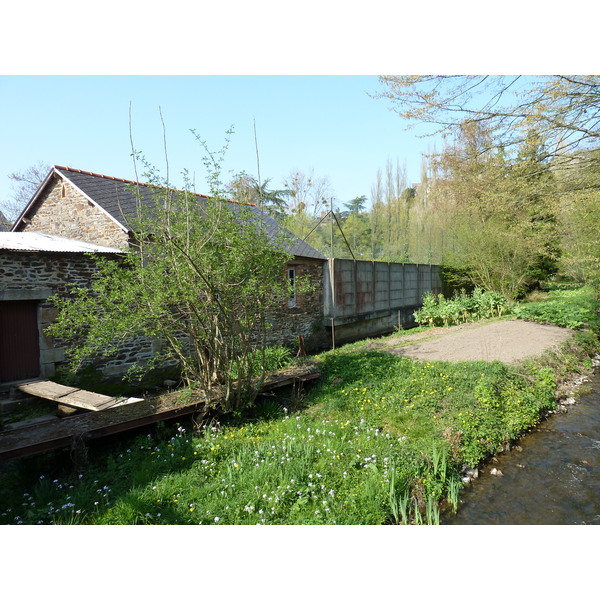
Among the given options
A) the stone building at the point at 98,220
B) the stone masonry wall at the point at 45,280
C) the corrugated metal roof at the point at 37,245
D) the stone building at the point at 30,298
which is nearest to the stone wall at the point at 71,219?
the stone building at the point at 98,220

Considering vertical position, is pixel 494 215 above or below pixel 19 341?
above

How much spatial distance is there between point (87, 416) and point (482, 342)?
8834mm

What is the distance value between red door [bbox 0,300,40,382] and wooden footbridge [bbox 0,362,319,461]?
398 millimetres

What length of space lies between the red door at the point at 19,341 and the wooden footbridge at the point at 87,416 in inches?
15.7

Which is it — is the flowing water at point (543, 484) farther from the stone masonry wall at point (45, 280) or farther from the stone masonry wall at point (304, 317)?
the stone masonry wall at point (45, 280)

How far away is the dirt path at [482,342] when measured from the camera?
27.6ft

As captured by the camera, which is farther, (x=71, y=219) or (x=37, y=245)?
(x=71, y=219)

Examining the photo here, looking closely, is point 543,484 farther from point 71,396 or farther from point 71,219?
point 71,219

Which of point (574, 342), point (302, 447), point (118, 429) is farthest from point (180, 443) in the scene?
point (574, 342)

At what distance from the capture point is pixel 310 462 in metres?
4.36

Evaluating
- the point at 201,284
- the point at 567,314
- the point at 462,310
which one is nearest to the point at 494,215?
the point at 462,310

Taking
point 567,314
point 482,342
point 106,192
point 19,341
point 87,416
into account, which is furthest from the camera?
point 567,314

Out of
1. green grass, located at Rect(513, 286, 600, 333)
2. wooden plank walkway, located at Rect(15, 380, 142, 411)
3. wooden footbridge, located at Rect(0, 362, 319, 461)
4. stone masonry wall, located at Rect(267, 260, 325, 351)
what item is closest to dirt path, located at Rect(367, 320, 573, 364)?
green grass, located at Rect(513, 286, 600, 333)

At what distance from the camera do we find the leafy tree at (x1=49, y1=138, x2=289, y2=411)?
4863mm
